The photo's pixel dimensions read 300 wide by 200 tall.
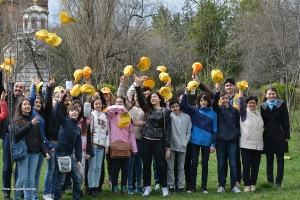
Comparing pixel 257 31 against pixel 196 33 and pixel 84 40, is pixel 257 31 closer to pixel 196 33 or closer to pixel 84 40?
pixel 196 33

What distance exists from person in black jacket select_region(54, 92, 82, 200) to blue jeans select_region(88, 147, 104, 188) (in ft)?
1.78

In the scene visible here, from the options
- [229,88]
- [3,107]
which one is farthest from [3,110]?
[229,88]

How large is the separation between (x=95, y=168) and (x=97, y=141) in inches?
16.8

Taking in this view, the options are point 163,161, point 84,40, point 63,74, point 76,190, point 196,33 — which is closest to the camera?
point 76,190

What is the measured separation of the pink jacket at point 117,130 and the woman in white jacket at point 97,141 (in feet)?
0.32

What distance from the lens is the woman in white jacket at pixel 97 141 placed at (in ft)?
26.5

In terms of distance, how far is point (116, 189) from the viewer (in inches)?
329

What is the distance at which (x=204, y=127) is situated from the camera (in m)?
8.34

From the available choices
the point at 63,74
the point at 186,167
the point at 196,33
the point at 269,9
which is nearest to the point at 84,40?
the point at 269,9

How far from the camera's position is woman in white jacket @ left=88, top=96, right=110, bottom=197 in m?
8.08

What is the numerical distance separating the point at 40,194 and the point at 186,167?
8.03ft

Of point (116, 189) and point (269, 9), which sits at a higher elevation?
point (269, 9)

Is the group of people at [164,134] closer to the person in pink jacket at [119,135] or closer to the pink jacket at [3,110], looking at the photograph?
the person in pink jacket at [119,135]

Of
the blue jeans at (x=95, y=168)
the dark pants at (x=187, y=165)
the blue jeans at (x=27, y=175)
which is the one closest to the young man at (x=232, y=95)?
the dark pants at (x=187, y=165)
